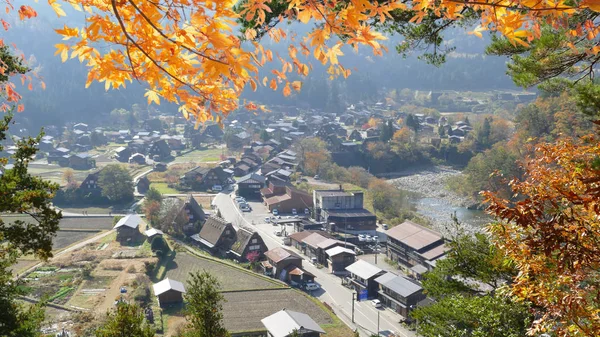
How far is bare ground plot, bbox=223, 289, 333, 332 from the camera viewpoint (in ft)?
39.7

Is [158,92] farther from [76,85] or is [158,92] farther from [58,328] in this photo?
[76,85]

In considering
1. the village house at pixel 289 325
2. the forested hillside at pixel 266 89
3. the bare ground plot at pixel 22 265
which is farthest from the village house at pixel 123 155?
the village house at pixel 289 325

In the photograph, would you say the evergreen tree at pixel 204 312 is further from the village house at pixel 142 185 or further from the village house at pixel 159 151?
the village house at pixel 159 151

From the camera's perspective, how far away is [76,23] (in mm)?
78812

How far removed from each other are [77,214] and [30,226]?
22.2 meters

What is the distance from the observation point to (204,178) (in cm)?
2914

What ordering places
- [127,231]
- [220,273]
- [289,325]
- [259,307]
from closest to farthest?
[289,325] < [259,307] < [220,273] < [127,231]

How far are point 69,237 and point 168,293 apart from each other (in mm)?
8877

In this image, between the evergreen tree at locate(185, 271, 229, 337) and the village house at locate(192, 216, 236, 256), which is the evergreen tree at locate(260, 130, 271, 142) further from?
the evergreen tree at locate(185, 271, 229, 337)

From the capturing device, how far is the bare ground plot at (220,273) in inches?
585

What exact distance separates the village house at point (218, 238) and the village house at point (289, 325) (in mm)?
7363

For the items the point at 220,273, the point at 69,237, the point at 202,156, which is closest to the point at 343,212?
the point at 220,273

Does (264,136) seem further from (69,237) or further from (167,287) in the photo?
(167,287)

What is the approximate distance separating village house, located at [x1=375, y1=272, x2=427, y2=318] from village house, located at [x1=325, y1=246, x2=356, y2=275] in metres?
2.40
